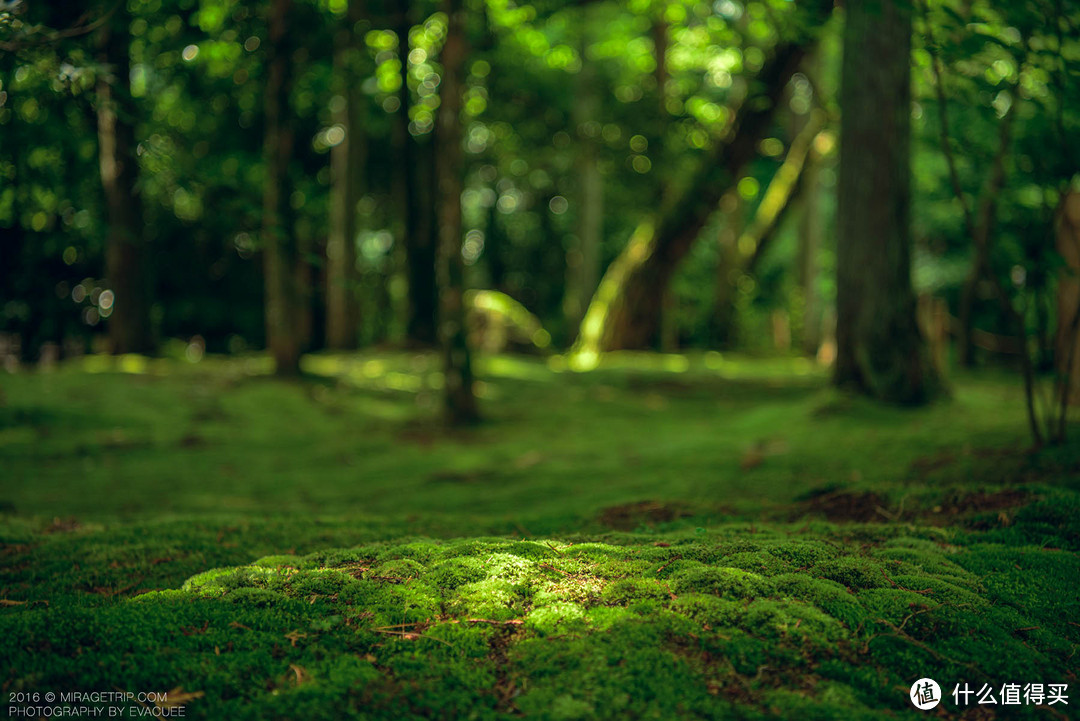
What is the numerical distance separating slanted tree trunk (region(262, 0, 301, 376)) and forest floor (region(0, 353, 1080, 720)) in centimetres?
400

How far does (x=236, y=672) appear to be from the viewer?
2.62 meters

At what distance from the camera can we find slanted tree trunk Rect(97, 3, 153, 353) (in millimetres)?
12539

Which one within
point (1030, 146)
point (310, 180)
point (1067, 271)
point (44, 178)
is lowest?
point (1067, 271)

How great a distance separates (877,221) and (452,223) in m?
5.16

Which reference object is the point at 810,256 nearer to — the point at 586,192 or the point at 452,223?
the point at 586,192

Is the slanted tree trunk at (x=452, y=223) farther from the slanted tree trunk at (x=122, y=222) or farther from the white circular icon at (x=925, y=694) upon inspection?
the white circular icon at (x=925, y=694)

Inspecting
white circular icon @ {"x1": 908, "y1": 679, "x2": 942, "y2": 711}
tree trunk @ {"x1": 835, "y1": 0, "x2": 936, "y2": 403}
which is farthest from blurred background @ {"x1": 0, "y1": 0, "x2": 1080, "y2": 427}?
white circular icon @ {"x1": 908, "y1": 679, "x2": 942, "y2": 711}

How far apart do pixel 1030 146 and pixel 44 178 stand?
1009 centimetres

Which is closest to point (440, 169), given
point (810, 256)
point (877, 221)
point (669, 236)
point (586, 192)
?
point (877, 221)

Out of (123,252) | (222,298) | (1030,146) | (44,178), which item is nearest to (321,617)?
(1030,146)

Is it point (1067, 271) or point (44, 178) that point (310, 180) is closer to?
point (44, 178)

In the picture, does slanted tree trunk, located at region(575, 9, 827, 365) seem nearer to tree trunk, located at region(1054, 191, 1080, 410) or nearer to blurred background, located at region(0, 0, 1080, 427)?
blurred background, located at region(0, 0, 1080, 427)

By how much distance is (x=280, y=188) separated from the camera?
11633 mm

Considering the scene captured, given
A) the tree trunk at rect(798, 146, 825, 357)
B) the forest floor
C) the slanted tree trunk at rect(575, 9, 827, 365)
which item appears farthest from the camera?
the tree trunk at rect(798, 146, 825, 357)
